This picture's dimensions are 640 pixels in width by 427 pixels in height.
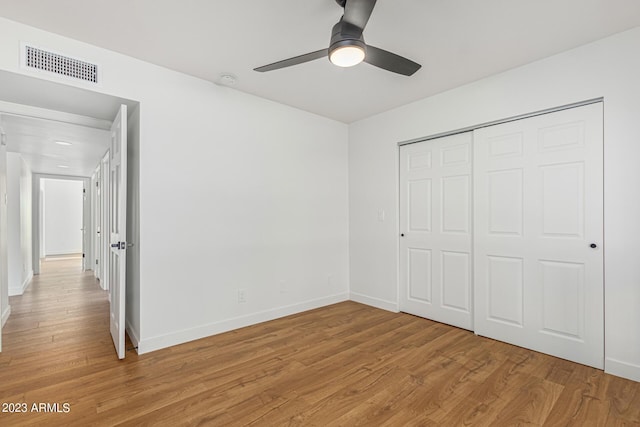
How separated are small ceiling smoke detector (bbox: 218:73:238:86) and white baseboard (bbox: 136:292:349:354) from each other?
2.41 m

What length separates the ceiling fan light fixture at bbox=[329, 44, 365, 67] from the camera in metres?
1.71

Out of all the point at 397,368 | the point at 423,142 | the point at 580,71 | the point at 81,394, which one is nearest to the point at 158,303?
the point at 81,394

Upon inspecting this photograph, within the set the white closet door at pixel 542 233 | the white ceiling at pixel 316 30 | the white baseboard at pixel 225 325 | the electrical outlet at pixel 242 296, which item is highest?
the white ceiling at pixel 316 30

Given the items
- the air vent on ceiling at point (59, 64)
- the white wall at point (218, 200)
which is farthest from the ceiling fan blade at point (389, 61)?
the air vent on ceiling at point (59, 64)

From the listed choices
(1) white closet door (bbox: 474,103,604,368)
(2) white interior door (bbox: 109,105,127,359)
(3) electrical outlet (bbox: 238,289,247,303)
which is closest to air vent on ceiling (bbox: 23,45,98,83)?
(2) white interior door (bbox: 109,105,127,359)

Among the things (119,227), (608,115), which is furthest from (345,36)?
(119,227)

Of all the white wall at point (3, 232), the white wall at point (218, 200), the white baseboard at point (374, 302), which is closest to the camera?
the white wall at point (218, 200)

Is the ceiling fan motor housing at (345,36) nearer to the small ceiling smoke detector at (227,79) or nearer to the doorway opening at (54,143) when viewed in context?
the small ceiling smoke detector at (227,79)

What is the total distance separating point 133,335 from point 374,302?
9.02ft

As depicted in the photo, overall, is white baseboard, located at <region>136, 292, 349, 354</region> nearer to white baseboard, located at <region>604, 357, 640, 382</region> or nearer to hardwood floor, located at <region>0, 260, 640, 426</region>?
hardwood floor, located at <region>0, 260, 640, 426</region>

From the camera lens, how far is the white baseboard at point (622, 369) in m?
2.19

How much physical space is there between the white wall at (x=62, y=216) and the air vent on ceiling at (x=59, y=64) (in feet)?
29.4

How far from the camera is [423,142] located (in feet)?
11.9

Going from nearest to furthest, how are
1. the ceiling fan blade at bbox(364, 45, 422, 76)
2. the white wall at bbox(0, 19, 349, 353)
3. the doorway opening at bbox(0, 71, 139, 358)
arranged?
the ceiling fan blade at bbox(364, 45, 422, 76)
the doorway opening at bbox(0, 71, 139, 358)
the white wall at bbox(0, 19, 349, 353)
